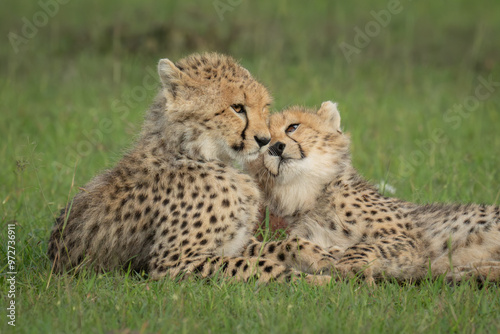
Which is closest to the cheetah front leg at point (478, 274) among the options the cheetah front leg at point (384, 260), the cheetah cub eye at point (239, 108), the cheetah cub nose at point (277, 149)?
the cheetah front leg at point (384, 260)

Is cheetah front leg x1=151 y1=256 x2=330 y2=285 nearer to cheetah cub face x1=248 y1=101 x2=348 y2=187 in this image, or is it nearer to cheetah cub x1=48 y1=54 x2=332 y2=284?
cheetah cub x1=48 y1=54 x2=332 y2=284

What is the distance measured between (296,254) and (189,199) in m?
0.71

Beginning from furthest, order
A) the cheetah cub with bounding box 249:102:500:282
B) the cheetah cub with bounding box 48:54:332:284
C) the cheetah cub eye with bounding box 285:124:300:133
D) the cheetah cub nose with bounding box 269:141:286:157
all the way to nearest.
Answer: the cheetah cub eye with bounding box 285:124:300:133 → the cheetah cub nose with bounding box 269:141:286:157 → the cheetah cub with bounding box 249:102:500:282 → the cheetah cub with bounding box 48:54:332:284

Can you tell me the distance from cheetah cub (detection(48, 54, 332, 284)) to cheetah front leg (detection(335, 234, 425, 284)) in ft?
0.48

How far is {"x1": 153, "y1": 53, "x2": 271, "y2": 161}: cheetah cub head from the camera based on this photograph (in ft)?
14.5

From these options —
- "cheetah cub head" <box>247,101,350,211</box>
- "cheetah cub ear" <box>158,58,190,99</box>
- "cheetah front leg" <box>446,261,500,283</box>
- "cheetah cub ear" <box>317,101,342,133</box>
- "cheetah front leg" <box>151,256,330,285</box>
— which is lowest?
"cheetah front leg" <box>151,256,330,285</box>

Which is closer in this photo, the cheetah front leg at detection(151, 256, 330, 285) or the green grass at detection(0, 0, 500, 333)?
the green grass at detection(0, 0, 500, 333)

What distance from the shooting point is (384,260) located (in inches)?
173

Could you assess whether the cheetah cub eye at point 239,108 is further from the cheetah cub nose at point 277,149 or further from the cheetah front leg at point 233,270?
the cheetah front leg at point 233,270

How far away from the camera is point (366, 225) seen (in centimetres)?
482

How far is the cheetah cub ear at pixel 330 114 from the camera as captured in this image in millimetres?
5449

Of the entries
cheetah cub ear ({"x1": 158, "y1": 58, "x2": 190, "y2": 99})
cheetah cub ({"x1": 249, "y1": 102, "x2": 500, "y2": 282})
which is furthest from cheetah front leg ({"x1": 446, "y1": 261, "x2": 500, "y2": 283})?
cheetah cub ear ({"x1": 158, "y1": 58, "x2": 190, "y2": 99})

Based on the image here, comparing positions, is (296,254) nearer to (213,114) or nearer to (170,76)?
(213,114)

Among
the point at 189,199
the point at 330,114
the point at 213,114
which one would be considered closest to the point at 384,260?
the point at 189,199
